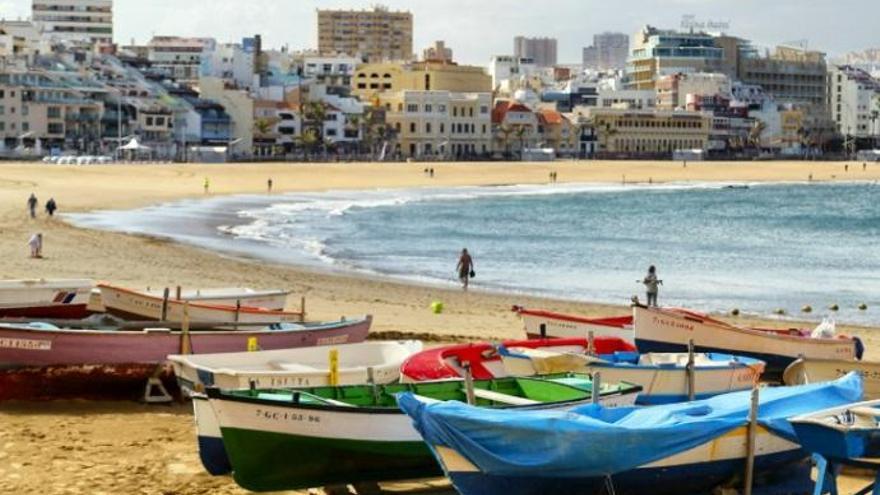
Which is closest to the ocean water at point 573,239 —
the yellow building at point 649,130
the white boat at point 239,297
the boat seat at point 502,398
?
the white boat at point 239,297

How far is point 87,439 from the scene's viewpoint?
14.1 m

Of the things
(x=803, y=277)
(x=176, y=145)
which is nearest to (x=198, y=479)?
(x=803, y=277)

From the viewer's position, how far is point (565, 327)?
62.6 ft

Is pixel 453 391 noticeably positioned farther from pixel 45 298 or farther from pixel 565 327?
pixel 45 298

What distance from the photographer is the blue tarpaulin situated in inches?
401

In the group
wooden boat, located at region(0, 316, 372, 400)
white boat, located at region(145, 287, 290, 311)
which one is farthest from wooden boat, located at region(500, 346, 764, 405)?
white boat, located at region(145, 287, 290, 311)

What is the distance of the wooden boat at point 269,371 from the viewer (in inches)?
481

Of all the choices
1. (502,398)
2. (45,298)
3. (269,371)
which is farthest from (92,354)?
(502,398)

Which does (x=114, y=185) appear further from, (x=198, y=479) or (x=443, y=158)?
(x=198, y=479)

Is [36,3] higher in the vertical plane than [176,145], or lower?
higher

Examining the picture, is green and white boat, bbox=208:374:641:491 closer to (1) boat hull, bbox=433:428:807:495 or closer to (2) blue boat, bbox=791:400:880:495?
(1) boat hull, bbox=433:428:807:495

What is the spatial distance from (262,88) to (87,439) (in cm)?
12344

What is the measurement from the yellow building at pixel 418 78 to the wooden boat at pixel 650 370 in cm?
13072

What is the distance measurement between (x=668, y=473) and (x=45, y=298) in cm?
1116
